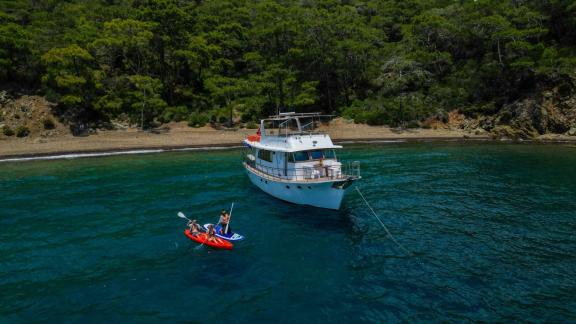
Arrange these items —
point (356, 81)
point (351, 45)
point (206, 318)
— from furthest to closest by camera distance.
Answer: point (356, 81) < point (351, 45) < point (206, 318)

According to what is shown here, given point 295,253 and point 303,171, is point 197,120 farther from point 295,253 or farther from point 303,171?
point 295,253

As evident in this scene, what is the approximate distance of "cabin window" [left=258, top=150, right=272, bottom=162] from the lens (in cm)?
2689

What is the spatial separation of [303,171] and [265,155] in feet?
18.6

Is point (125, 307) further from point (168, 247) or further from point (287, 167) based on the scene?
point (287, 167)

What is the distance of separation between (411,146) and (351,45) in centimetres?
2599

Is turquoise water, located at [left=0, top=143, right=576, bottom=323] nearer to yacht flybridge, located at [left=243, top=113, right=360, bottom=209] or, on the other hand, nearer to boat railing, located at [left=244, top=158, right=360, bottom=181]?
yacht flybridge, located at [left=243, top=113, right=360, bottom=209]

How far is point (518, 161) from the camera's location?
3647 centimetres

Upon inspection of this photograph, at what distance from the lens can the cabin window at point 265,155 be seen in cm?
2689

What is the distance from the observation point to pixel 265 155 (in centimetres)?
2762

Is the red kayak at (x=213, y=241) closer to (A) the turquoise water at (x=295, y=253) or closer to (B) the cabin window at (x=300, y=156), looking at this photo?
(A) the turquoise water at (x=295, y=253)

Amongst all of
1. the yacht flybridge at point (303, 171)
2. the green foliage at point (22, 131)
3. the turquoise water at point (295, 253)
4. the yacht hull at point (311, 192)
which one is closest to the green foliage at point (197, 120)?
the green foliage at point (22, 131)

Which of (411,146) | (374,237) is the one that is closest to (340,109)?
(411,146)

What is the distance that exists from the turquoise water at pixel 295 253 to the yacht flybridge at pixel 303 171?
111 centimetres

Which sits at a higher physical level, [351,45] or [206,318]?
[351,45]
